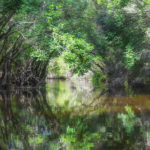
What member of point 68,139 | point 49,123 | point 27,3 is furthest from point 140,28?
point 68,139

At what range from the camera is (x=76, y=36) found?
18672mm

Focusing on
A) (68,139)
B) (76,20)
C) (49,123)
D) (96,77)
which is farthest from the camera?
(96,77)

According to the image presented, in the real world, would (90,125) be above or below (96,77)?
above

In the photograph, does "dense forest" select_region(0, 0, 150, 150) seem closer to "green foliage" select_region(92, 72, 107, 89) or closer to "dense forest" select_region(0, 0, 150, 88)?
"dense forest" select_region(0, 0, 150, 88)

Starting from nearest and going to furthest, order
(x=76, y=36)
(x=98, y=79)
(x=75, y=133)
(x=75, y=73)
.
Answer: (x=75, y=133), (x=75, y=73), (x=76, y=36), (x=98, y=79)

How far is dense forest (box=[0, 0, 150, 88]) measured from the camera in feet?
43.8

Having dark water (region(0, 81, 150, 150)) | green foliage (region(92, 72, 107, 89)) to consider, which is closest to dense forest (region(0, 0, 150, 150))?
dark water (region(0, 81, 150, 150))

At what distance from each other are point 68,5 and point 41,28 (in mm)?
3243

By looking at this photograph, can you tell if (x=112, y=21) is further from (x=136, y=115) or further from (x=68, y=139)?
(x=68, y=139)

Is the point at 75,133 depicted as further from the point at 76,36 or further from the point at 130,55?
the point at 76,36

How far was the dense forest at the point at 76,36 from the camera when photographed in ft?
43.8

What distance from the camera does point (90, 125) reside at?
6770mm

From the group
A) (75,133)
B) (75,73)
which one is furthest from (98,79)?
(75,133)

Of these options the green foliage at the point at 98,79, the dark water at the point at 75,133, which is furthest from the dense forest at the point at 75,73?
the green foliage at the point at 98,79
